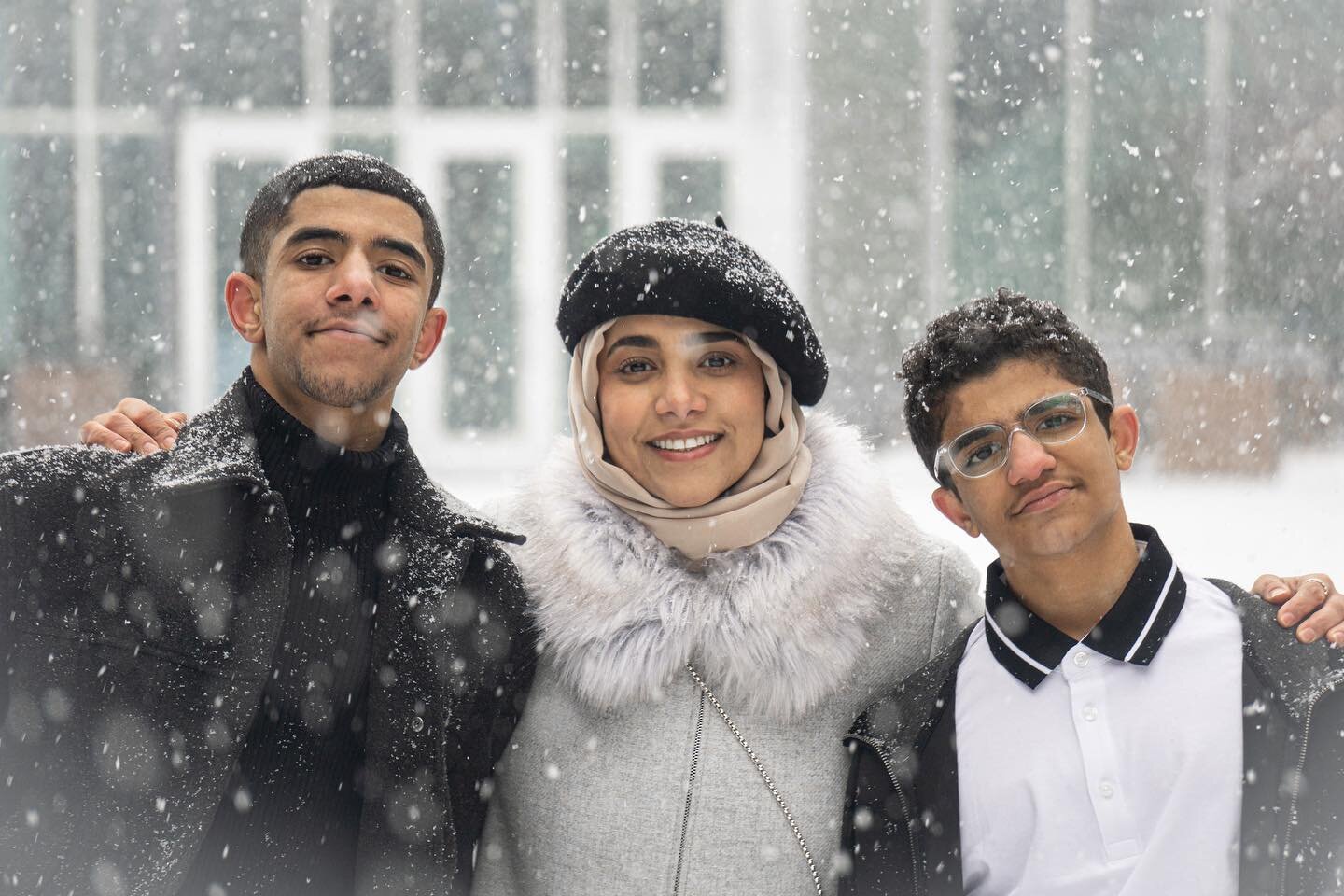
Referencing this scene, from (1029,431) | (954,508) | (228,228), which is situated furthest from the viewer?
(228,228)

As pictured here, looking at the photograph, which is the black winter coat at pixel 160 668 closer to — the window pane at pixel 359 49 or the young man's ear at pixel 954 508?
the young man's ear at pixel 954 508

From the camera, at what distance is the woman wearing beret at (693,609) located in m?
2.24

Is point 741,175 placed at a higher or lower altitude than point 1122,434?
higher

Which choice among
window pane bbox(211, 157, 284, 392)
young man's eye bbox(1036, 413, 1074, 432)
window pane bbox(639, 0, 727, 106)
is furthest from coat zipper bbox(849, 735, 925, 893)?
window pane bbox(211, 157, 284, 392)

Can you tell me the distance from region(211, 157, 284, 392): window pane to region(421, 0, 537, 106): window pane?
157 cm

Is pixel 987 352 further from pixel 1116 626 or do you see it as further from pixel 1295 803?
pixel 1295 803

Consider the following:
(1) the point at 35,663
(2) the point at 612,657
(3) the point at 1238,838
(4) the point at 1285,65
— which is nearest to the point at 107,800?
(1) the point at 35,663

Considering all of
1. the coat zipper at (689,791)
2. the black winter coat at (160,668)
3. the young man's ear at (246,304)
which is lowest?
the coat zipper at (689,791)

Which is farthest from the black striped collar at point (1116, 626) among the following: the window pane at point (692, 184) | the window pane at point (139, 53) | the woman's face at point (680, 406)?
the window pane at point (139, 53)

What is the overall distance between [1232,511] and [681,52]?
5.45 metres

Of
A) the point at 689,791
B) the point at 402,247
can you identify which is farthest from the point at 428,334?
the point at 689,791

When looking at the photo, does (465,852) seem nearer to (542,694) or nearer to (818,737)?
(542,694)

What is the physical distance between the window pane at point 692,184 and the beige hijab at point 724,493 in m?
8.08

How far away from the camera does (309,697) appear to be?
2131mm
